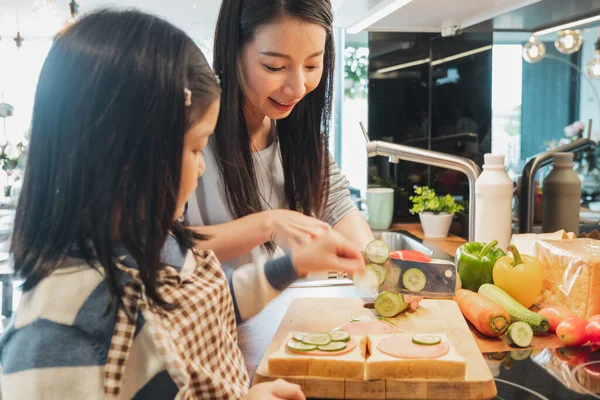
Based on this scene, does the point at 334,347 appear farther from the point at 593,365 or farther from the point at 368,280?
the point at 593,365

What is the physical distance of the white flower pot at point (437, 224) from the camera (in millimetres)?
2938

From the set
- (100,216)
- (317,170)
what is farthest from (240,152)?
(100,216)

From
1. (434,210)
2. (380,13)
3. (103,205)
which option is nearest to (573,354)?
(103,205)

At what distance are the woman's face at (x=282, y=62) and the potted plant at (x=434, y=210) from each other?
170cm

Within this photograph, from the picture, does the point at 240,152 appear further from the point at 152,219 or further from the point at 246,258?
the point at 152,219

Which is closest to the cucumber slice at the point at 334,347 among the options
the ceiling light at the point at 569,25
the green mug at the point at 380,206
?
the ceiling light at the point at 569,25

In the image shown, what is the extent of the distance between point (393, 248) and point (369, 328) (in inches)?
74.4

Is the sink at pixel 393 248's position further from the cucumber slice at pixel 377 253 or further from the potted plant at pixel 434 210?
the cucumber slice at pixel 377 253

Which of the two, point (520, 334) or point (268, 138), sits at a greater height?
point (268, 138)

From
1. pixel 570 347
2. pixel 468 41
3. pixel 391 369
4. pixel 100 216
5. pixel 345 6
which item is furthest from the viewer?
pixel 468 41

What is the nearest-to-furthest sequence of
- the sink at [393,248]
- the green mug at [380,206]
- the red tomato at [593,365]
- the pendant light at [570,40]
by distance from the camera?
the red tomato at [593,365] < the sink at [393,248] < the pendant light at [570,40] < the green mug at [380,206]

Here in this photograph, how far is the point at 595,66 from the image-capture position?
232 centimetres

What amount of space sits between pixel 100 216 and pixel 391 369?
0.54m

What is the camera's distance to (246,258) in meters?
1.54
